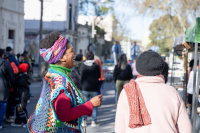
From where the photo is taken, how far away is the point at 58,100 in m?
2.51

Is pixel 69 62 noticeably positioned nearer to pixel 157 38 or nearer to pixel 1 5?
pixel 1 5

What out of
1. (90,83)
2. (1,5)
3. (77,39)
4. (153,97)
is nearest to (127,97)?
(153,97)

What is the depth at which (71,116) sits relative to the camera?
253cm

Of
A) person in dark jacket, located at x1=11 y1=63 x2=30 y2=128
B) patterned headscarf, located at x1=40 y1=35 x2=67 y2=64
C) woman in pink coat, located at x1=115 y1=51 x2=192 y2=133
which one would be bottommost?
person in dark jacket, located at x1=11 y1=63 x2=30 y2=128

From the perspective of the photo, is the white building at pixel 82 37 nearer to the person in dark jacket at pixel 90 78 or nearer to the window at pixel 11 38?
the window at pixel 11 38

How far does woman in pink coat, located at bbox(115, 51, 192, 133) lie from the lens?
8.04 ft

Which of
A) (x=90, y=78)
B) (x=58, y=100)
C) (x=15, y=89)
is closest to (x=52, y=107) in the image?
(x=58, y=100)

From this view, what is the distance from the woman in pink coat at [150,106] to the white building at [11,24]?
1849cm

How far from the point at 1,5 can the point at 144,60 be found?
18.7 metres

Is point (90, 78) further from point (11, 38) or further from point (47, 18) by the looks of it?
point (47, 18)

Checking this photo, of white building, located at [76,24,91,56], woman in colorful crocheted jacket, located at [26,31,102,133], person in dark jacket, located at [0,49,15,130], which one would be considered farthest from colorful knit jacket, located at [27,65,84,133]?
white building, located at [76,24,91,56]

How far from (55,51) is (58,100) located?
505 millimetres

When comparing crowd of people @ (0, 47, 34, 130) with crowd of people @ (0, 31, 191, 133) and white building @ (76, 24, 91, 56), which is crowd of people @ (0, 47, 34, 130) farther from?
white building @ (76, 24, 91, 56)

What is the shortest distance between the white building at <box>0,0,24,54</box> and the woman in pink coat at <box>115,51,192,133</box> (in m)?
18.5
